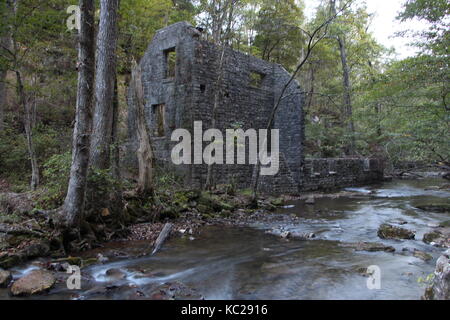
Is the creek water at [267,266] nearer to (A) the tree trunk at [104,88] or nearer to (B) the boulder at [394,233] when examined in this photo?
(B) the boulder at [394,233]

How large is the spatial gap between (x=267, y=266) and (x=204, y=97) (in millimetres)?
8561

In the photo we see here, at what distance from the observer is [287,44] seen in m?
22.9

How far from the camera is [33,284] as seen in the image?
398 cm

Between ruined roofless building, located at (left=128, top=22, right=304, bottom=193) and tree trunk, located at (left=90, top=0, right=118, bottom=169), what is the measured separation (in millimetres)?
4990

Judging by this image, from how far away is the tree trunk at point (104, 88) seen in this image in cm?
683

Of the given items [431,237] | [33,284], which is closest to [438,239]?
[431,237]

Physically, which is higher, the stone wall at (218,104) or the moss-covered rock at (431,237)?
the stone wall at (218,104)

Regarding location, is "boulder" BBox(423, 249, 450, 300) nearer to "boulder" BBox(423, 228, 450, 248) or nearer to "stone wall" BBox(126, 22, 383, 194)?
"boulder" BBox(423, 228, 450, 248)

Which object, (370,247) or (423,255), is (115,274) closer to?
(370,247)

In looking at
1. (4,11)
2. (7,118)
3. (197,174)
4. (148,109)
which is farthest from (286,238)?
(7,118)

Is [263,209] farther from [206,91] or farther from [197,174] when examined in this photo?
[206,91]

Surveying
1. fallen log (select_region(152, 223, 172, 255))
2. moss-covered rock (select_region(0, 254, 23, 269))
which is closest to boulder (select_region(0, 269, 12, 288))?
moss-covered rock (select_region(0, 254, 23, 269))

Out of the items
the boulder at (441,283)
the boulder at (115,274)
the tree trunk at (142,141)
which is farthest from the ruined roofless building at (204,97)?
the boulder at (441,283)

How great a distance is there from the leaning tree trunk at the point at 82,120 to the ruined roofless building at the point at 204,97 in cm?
652
